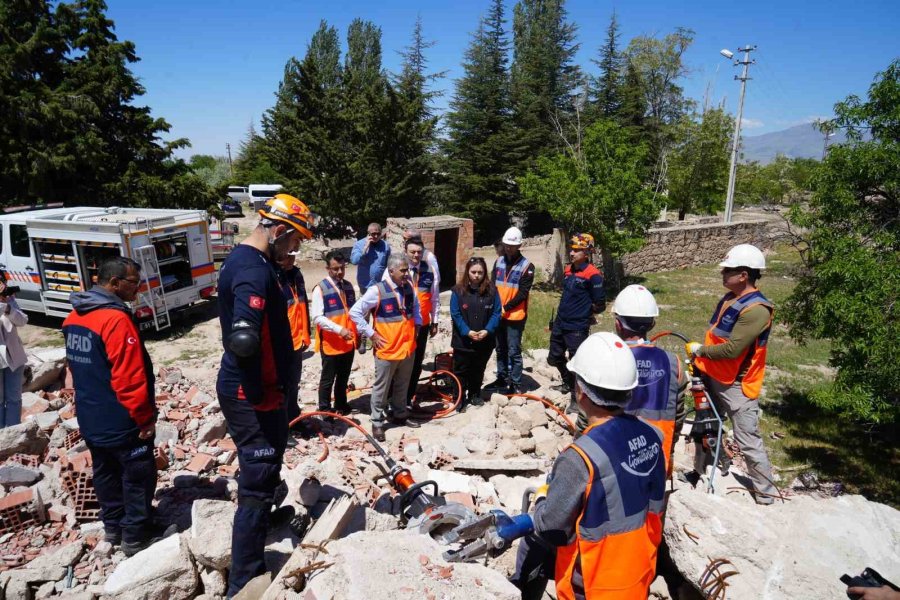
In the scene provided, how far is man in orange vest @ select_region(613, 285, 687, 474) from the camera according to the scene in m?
3.06

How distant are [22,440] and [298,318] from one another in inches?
96.1

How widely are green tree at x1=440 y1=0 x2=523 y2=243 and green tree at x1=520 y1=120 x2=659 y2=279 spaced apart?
11.3 m

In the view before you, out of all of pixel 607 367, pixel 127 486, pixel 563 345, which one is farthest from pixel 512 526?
pixel 563 345

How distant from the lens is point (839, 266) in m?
4.96

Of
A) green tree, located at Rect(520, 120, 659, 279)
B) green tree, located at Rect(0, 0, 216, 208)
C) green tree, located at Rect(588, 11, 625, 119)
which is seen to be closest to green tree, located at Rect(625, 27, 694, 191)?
green tree, located at Rect(588, 11, 625, 119)

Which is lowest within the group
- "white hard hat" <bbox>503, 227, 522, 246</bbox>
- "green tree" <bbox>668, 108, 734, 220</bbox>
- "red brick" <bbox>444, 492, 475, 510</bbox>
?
"red brick" <bbox>444, 492, 475, 510</bbox>

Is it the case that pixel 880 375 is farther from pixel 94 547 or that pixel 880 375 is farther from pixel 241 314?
pixel 94 547

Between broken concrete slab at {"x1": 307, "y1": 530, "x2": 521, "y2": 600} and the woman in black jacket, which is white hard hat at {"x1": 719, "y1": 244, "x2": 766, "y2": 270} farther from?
broken concrete slab at {"x1": 307, "y1": 530, "x2": 521, "y2": 600}

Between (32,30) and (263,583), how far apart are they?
57.5ft

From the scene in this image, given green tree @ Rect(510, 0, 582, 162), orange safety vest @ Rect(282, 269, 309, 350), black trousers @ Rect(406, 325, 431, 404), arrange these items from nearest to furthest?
orange safety vest @ Rect(282, 269, 309, 350)
black trousers @ Rect(406, 325, 431, 404)
green tree @ Rect(510, 0, 582, 162)

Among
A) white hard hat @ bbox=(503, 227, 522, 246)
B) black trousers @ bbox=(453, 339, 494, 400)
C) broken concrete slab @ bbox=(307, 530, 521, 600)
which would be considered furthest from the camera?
white hard hat @ bbox=(503, 227, 522, 246)

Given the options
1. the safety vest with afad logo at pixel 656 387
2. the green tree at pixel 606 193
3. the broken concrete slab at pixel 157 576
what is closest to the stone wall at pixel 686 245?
the green tree at pixel 606 193

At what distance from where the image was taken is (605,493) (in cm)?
204

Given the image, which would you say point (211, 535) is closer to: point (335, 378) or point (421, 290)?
point (335, 378)
